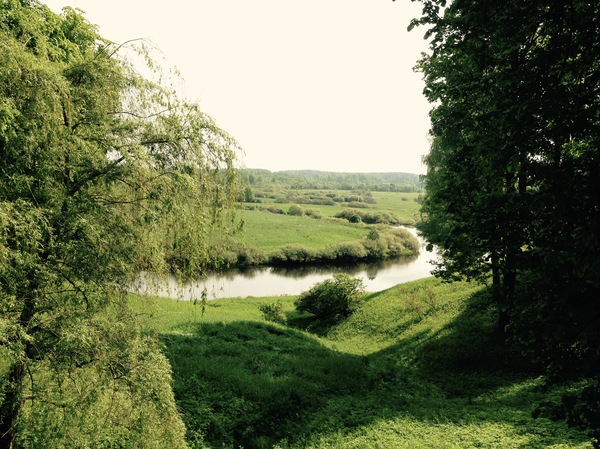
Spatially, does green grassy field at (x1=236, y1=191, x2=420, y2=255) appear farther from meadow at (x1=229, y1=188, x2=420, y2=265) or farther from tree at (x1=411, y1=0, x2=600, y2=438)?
tree at (x1=411, y1=0, x2=600, y2=438)

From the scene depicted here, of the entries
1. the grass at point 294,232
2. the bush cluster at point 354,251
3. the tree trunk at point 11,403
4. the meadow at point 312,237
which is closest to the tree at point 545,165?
the tree trunk at point 11,403

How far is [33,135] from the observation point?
5621 millimetres

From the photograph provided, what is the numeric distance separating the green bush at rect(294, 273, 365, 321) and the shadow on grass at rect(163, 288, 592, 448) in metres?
7.30

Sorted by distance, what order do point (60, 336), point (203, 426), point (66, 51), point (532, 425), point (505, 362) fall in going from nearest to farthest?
point (60, 336) < point (66, 51) < point (532, 425) < point (203, 426) < point (505, 362)

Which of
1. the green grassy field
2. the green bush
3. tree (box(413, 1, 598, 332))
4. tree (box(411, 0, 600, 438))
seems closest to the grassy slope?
tree (box(411, 0, 600, 438))

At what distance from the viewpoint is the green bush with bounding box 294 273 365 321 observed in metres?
28.2

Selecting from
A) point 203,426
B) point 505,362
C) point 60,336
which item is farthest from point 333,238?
point 60,336

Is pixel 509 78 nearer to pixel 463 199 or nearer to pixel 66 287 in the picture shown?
pixel 463 199

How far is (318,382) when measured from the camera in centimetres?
1439

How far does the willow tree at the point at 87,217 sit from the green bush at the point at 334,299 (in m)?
21.6

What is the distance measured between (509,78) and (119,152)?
693 centimetres

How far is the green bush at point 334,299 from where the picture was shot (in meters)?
28.2

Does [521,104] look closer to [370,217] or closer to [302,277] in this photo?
[302,277]

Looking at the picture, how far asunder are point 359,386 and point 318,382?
1.82 metres
